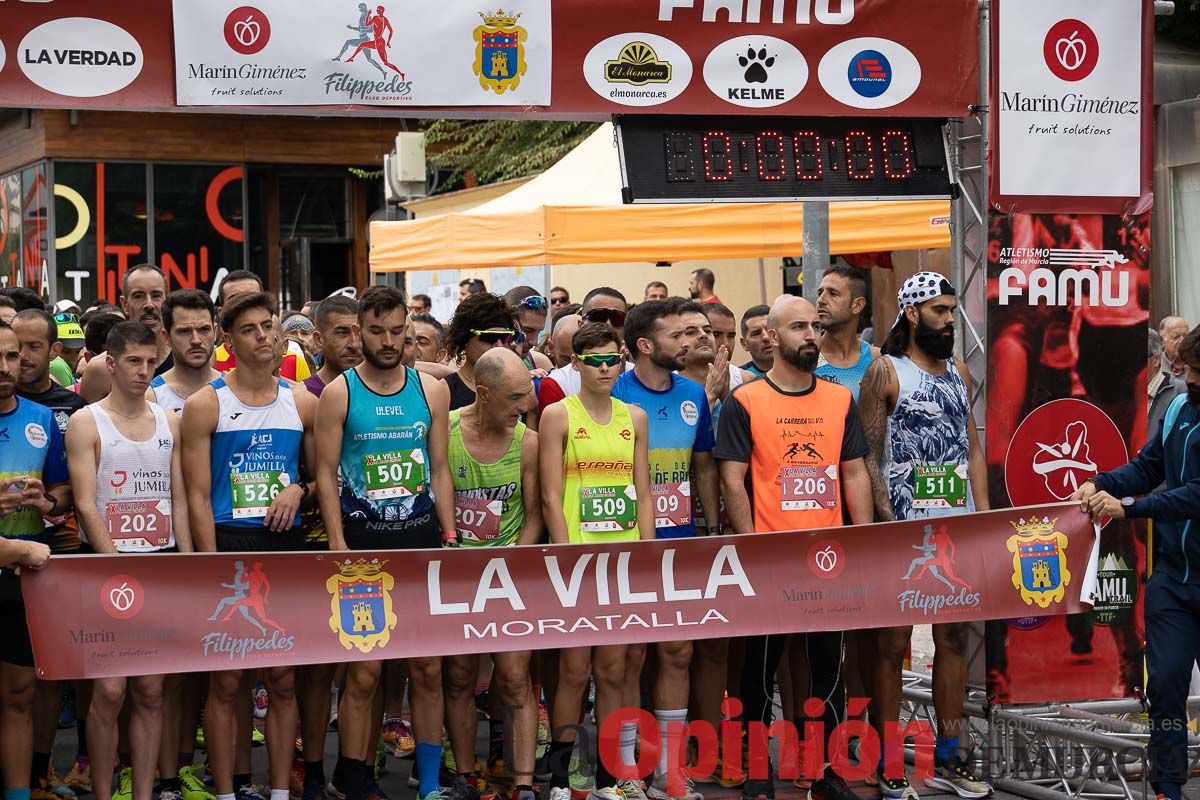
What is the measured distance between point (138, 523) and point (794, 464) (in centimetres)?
286

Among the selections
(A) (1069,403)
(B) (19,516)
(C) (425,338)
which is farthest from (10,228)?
(A) (1069,403)

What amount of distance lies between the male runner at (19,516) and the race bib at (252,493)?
0.68m

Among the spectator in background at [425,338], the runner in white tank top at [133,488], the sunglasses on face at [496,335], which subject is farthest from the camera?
the spectator in background at [425,338]

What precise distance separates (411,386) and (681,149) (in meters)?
1.93

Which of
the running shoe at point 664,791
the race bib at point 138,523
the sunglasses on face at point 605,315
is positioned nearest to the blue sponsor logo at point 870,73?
the sunglasses on face at point 605,315

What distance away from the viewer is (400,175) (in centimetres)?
2125

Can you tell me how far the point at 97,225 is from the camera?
2733 centimetres

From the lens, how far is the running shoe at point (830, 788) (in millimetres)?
7258

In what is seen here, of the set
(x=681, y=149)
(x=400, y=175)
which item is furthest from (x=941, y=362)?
(x=400, y=175)

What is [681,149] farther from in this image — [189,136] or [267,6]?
[189,136]

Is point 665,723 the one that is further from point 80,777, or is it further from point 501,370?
point 80,777

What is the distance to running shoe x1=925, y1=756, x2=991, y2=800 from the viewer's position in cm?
759

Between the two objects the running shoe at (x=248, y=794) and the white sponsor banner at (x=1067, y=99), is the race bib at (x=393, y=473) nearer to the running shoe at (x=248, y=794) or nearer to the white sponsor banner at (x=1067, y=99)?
the running shoe at (x=248, y=794)

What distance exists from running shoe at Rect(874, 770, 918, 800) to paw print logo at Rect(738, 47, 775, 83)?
3399 mm
